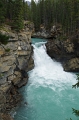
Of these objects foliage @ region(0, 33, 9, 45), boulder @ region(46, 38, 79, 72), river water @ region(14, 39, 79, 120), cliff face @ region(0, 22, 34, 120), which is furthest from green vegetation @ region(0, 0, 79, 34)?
river water @ region(14, 39, 79, 120)

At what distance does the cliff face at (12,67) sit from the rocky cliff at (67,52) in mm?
A: 9324

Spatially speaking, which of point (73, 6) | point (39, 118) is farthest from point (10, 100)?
point (73, 6)

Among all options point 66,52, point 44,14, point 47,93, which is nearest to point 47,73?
point 66,52

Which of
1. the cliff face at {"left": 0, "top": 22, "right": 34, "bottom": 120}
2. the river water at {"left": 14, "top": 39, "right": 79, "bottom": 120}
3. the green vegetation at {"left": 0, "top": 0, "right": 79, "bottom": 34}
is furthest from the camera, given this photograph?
the green vegetation at {"left": 0, "top": 0, "right": 79, "bottom": 34}

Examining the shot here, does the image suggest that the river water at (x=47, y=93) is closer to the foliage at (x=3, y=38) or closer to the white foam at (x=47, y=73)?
the white foam at (x=47, y=73)

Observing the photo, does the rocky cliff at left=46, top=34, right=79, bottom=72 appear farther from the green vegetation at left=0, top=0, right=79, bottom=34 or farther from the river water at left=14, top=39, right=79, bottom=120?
the green vegetation at left=0, top=0, right=79, bottom=34

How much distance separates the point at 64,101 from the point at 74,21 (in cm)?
2275

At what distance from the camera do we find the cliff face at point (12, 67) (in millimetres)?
17719

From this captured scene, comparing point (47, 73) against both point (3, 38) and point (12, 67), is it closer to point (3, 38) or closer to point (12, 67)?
point (12, 67)

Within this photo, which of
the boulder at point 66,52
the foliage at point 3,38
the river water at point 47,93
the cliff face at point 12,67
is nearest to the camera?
the foliage at point 3,38

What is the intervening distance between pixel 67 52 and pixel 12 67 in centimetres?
1543

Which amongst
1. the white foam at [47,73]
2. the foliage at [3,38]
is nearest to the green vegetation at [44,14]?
the foliage at [3,38]

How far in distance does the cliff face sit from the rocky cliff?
9.32 m

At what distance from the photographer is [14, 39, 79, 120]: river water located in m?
18.0
